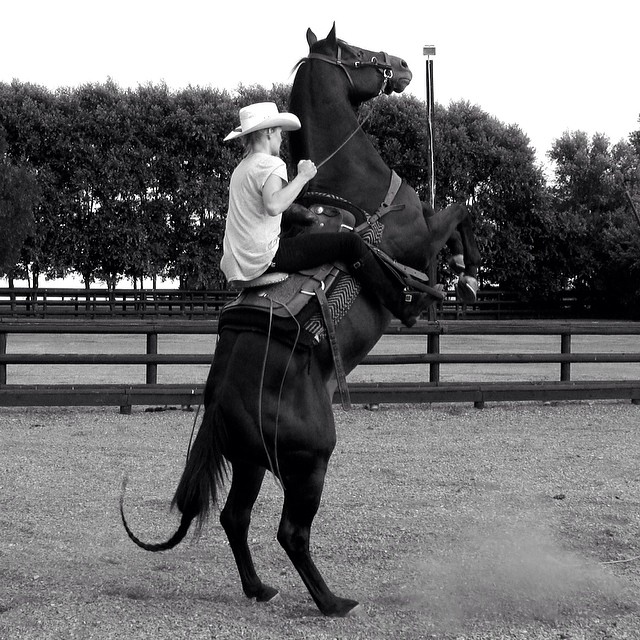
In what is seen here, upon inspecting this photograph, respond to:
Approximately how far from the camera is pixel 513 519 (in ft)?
18.3

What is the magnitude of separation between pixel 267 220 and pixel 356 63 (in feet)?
3.62

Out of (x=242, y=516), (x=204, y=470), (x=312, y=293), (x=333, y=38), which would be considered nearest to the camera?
(x=204, y=470)

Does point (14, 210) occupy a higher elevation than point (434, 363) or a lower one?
higher

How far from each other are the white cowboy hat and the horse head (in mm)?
641

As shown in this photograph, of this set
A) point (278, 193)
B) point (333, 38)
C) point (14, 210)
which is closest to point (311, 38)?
point (333, 38)

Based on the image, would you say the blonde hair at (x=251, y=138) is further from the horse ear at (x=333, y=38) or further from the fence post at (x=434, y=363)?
the fence post at (x=434, y=363)

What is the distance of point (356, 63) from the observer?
445 centimetres

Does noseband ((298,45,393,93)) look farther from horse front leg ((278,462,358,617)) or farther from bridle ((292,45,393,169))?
horse front leg ((278,462,358,617))

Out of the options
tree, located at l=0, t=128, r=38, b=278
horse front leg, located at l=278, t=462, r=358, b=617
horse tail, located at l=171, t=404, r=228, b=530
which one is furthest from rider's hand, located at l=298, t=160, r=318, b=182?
tree, located at l=0, t=128, r=38, b=278

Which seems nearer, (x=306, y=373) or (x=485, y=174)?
(x=306, y=373)

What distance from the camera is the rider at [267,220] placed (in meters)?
3.78

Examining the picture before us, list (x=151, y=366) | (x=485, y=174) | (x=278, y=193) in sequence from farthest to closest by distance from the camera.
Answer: (x=485, y=174) → (x=151, y=366) → (x=278, y=193)

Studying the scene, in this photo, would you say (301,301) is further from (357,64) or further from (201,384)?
(201,384)

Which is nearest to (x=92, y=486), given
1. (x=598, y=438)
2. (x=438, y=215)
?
(x=438, y=215)
